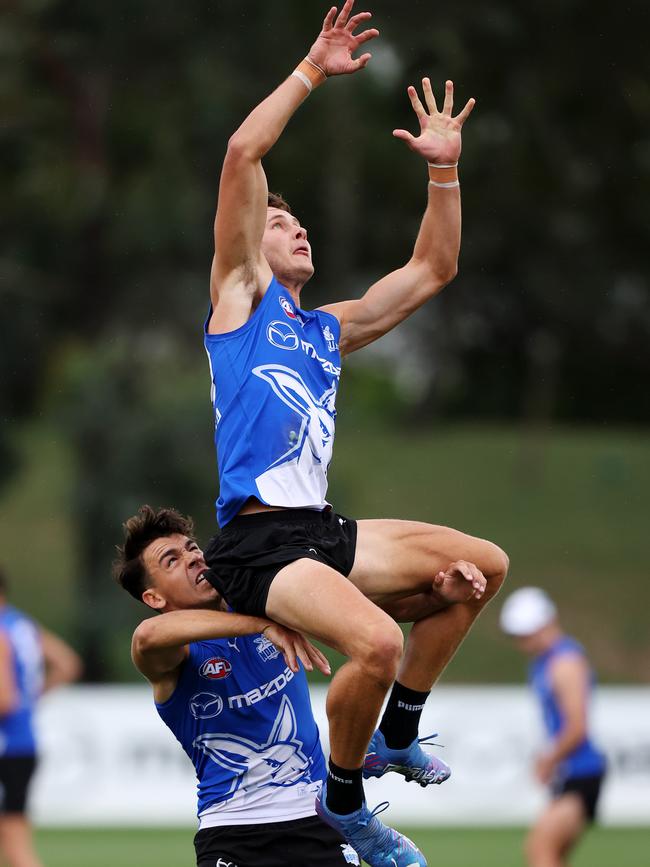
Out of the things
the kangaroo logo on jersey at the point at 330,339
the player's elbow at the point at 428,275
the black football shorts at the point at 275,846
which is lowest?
the black football shorts at the point at 275,846

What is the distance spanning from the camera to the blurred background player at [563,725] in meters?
10.4

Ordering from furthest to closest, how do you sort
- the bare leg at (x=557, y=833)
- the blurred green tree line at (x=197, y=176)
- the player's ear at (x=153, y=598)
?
the blurred green tree line at (x=197, y=176)
the bare leg at (x=557, y=833)
the player's ear at (x=153, y=598)

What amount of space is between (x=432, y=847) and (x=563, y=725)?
3911 mm

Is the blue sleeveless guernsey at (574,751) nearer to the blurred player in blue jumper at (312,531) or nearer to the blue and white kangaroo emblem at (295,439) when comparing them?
the blurred player in blue jumper at (312,531)

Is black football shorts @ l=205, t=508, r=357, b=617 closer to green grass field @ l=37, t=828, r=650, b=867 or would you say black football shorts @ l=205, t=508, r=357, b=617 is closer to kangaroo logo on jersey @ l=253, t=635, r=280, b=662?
kangaroo logo on jersey @ l=253, t=635, r=280, b=662

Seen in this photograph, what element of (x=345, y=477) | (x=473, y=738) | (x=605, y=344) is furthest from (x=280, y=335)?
(x=605, y=344)

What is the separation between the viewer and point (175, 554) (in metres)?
6.07

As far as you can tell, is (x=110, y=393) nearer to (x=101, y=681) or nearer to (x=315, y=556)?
(x=101, y=681)

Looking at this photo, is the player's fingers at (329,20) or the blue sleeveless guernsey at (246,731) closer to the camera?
the player's fingers at (329,20)

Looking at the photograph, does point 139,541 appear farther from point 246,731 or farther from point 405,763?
point 405,763

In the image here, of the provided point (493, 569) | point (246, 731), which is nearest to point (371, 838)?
point (246, 731)

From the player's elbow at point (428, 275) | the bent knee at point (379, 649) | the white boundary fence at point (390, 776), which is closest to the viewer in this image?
the bent knee at point (379, 649)

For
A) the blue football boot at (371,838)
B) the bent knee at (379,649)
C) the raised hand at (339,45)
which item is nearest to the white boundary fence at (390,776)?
the blue football boot at (371,838)

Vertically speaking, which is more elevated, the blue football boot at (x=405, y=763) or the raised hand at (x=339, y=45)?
the raised hand at (x=339, y=45)
